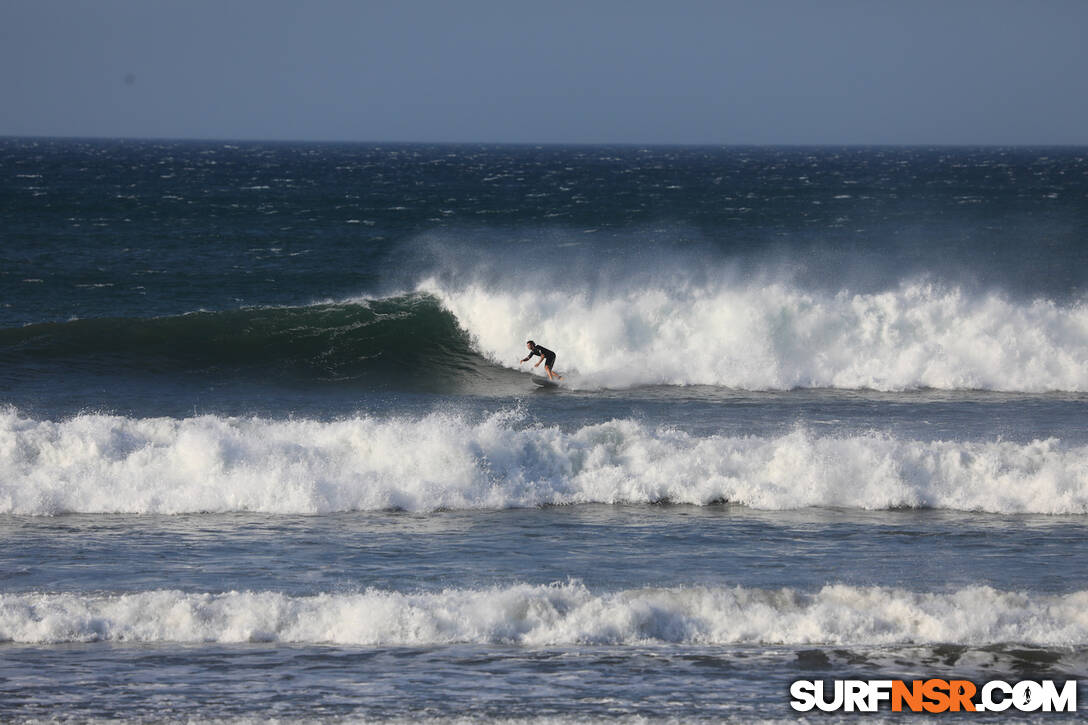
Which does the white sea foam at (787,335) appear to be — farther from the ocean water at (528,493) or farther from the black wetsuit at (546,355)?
the black wetsuit at (546,355)

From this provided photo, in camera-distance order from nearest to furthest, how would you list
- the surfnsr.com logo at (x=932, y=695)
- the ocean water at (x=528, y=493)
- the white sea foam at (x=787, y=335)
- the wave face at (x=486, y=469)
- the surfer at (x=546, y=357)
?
the surfnsr.com logo at (x=932, y=695), the ocean water at (x=528, y=493), the wave face at (x=486, y=469), the surfer at (x=546, y=357), the white sea foam at (x=787, y=335)

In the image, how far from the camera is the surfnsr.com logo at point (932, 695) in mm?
9320

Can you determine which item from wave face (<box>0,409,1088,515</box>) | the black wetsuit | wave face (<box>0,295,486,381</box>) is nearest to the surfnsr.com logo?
wave face (<box>0,409,1088,515</box>)

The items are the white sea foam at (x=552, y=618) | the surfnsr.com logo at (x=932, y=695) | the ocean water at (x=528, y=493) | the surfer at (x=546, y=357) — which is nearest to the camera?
the surfnsr.com logo at (x=932, y=695)

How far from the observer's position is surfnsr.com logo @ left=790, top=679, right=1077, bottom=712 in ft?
30.6

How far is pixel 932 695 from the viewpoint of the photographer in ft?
31.3

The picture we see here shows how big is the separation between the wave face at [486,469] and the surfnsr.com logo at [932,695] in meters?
5.90

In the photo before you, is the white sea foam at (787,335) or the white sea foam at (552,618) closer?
the white sea foam at (552,618)

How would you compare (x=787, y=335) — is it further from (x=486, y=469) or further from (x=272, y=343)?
(x=272, y=343)

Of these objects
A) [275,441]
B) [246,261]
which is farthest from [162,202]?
[275,441]

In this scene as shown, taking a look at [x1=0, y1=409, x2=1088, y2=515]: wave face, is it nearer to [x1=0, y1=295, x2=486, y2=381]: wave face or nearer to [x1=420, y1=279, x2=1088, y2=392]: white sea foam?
[x1=420, y1=279, x2=1088, y2=392]: white sea foam

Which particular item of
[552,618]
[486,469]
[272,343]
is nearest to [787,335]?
[486,469]

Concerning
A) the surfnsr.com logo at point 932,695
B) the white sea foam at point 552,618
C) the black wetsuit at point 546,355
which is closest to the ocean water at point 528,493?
the white sea foam at point 552,618

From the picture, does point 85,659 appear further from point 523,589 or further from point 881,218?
point 881,218
